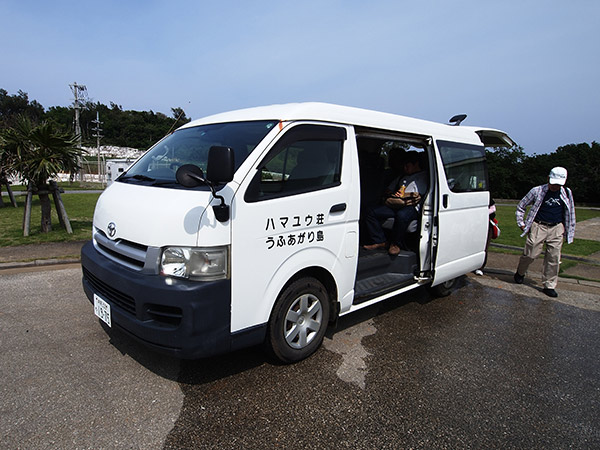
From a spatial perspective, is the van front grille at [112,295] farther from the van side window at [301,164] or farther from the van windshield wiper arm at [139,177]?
the van side window at [301,164]

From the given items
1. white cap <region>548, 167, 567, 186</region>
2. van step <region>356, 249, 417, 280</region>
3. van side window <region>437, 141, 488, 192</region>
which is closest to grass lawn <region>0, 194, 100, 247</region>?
van step <region>356, 249, 417, 280</region>

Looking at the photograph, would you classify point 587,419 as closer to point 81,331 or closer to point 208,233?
point 208,233

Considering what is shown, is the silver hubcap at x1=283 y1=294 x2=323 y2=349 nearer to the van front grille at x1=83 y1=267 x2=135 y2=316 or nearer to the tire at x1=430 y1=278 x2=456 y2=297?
the van front grille at x1=83 y1=267 x2=135 y2=316

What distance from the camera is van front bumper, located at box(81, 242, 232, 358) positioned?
2340 mm

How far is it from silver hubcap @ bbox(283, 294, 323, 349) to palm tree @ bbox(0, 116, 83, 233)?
648 cm

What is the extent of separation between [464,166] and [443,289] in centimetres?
163

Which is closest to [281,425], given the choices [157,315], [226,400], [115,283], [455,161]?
[226,400]

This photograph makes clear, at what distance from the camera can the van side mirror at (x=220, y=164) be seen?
2320 millimetres

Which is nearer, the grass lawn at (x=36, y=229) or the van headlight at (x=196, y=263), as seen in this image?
the van headlight at (x=196, y=263)

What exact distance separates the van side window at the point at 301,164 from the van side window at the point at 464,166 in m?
1.75

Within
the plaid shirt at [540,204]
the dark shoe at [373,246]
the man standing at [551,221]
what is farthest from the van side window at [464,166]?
the dark shoe at [373,246]

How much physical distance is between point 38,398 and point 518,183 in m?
40.7

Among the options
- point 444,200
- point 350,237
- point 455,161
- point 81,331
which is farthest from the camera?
point 455,161

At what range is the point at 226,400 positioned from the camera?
259cm
